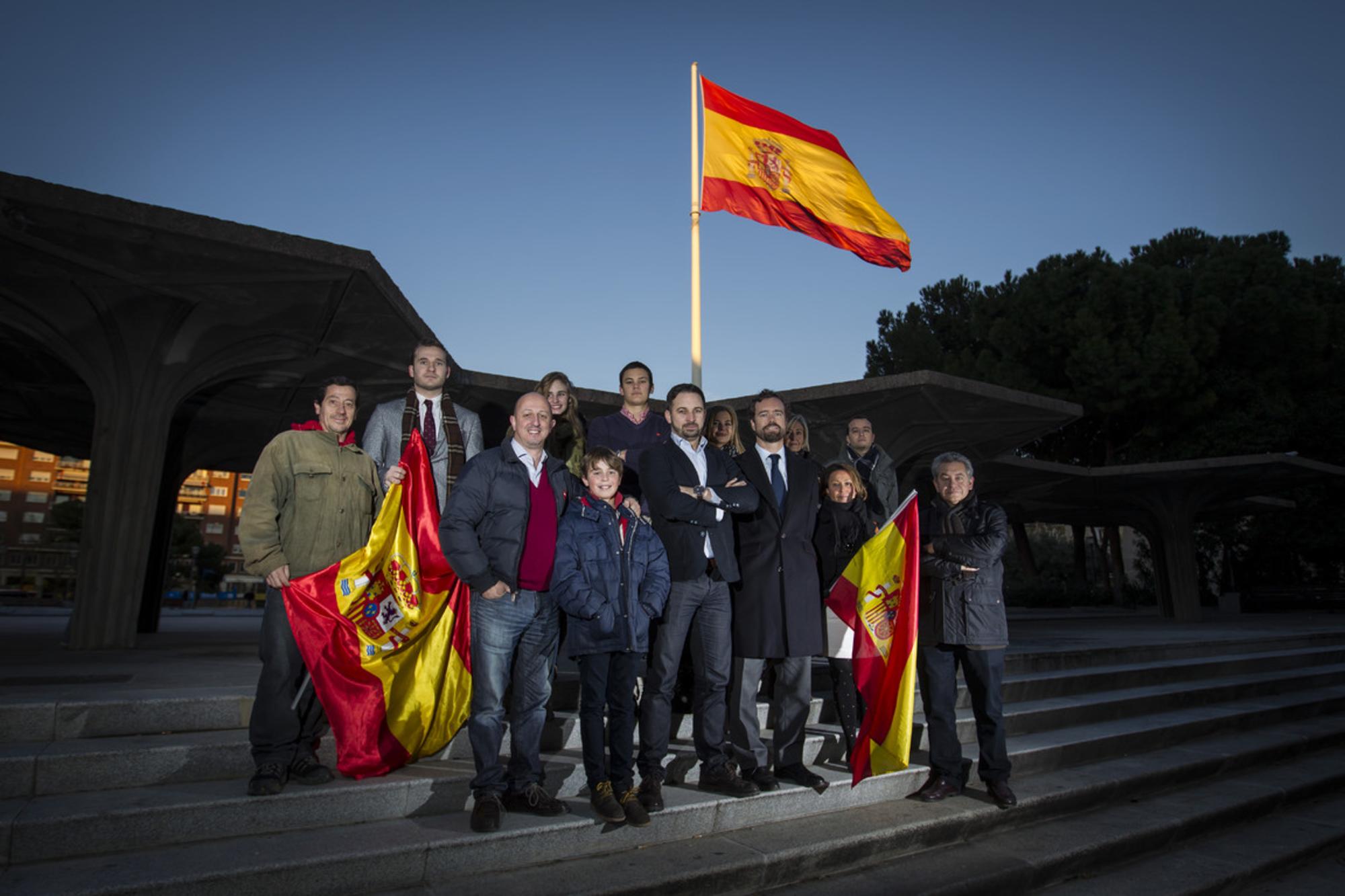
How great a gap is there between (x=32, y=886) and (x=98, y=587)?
6.46 metres

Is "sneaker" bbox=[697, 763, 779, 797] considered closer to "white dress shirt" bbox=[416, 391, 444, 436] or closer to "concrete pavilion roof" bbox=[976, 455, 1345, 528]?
"white dress shirt" bbox=[416, 391, 444, 436]

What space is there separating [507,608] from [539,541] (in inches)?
13.4

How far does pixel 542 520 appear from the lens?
3.89m

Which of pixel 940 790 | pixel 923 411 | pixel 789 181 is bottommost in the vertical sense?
pixel 940 790

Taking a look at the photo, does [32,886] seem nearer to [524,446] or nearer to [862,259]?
[524,446]

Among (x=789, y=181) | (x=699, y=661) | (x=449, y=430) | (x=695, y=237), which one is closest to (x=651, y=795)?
(x=699, y=661)

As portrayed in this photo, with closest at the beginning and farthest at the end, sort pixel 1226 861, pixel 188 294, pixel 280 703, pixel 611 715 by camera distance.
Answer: pixel 280 703
pixel 611 715
pixel 1226 861
pixel 188 294

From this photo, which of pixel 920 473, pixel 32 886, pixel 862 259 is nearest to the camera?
pixel 32 886

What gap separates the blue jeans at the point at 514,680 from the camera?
3596 millimetres

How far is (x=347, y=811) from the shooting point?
3541mm

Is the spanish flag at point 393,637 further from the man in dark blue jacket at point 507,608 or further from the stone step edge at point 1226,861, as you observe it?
the stone step edge at point 1226,861

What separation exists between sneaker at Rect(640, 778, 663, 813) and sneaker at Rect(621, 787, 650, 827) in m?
0.04

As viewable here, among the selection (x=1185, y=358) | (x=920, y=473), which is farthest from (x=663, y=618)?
(x=1185, y=358)

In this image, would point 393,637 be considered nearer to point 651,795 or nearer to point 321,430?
point 321,430
